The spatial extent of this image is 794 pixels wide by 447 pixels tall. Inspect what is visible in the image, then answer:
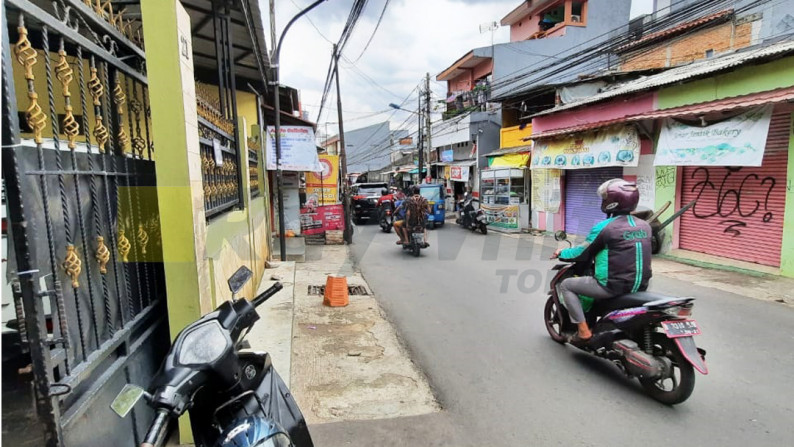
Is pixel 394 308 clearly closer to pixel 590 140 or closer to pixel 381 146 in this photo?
pixel 590 140

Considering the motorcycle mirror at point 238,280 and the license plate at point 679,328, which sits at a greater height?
the motorcycle mirror at point 238,280

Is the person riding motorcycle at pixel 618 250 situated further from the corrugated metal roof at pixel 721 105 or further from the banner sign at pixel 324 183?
the banner sign at pixel 324 183

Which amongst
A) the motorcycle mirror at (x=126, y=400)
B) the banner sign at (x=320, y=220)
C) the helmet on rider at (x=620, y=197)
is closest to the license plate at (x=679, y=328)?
the helmet on rider at (x=620, y=197)

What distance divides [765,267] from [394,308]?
6678mm

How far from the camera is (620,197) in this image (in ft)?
12.6

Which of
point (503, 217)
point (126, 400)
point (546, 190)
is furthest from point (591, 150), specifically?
point (126, 400)

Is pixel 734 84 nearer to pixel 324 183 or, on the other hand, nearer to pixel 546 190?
pixel 546 190

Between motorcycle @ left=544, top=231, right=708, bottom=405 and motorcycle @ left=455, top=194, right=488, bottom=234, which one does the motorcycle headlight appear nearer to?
motorcycle @ left=544, top=231, right=708, bottom=405

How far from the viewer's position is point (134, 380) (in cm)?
235

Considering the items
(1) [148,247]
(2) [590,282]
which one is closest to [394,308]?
(2) [590,282]

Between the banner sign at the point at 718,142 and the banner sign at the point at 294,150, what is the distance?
7.35 metres

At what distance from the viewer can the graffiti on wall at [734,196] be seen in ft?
26.2

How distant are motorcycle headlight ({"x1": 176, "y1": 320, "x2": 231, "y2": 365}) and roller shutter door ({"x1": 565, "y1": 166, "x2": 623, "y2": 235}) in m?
12.1

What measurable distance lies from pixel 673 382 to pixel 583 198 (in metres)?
10.4
